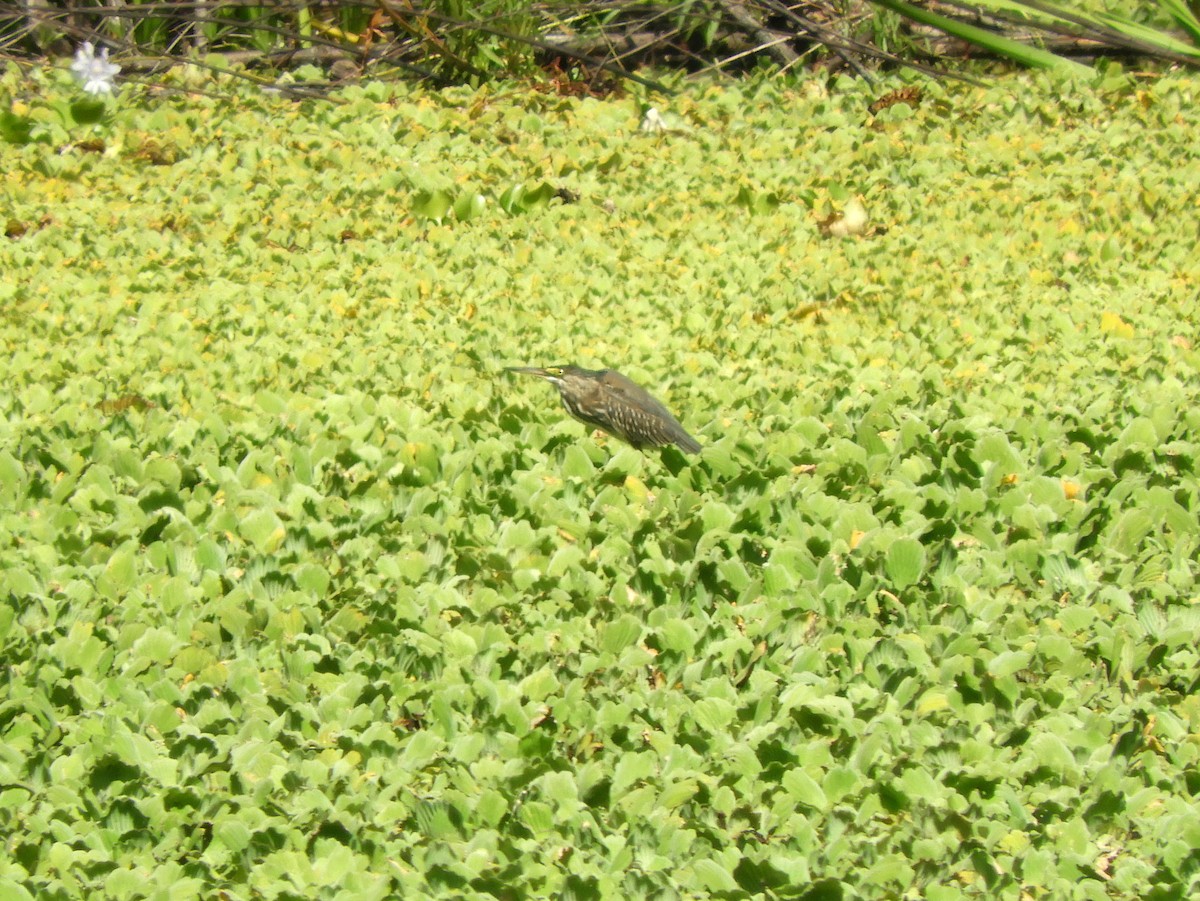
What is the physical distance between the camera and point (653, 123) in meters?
7.09

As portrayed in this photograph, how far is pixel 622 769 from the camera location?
3.06 metres

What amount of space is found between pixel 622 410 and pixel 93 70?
380 cm

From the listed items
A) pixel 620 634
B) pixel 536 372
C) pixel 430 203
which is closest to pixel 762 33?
pixel 430 203

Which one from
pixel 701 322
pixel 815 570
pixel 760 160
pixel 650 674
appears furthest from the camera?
pixel 760 160

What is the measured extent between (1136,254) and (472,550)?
318cm

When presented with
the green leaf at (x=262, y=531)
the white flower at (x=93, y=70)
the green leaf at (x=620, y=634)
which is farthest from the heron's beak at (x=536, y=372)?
the white flower at (x=93, y=70)

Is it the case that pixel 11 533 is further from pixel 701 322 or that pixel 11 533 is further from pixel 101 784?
pixel 701 322

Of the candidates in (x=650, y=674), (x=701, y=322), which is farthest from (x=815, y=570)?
(x=701, y=322)

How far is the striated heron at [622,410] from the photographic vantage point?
4.21m

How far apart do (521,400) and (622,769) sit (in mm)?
1712

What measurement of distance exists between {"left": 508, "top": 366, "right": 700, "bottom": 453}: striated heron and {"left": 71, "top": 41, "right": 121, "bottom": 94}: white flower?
3.48m

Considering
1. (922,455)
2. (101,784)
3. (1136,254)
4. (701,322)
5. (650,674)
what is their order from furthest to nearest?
(1136,254) → (701,322) → (922,455) → (650,674) → (101,784)

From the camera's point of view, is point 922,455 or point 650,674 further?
point 922,455

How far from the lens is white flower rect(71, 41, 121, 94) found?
22.6 feet
